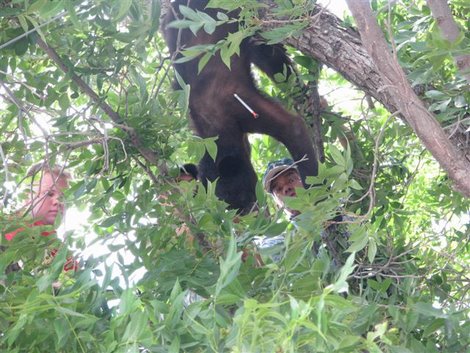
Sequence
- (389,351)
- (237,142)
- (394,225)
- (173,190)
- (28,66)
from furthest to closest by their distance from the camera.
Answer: (237,142), (394,225), (28,66), (173,190), (389,351)

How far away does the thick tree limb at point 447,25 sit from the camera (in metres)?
2.04

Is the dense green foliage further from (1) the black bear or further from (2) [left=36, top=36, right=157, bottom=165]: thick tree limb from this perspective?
(1) the black bear

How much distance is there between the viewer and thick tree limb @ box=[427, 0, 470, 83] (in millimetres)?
2037

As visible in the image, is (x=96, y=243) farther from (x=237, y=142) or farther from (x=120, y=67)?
(x=237, y=142)

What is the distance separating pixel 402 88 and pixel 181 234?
841 mm

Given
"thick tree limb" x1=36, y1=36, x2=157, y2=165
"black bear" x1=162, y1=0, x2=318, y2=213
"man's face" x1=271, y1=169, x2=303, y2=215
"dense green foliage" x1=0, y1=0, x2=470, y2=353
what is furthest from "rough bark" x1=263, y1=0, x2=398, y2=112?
"man's face" x1=271, y1=169, x2=303, y2=215

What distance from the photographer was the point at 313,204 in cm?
223

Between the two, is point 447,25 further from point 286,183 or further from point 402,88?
point 286,183

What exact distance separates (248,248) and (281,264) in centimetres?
38

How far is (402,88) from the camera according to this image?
2014mm

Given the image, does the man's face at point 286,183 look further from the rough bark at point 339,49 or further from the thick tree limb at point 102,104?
the thick tree limb at point 102,104

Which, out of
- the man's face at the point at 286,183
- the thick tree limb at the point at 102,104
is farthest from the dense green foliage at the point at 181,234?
the man's face at the point at 286,183

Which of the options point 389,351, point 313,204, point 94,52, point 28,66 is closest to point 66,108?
point 94,52

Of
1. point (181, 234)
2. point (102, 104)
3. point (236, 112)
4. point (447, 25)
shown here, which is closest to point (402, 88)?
point (447, 25)
